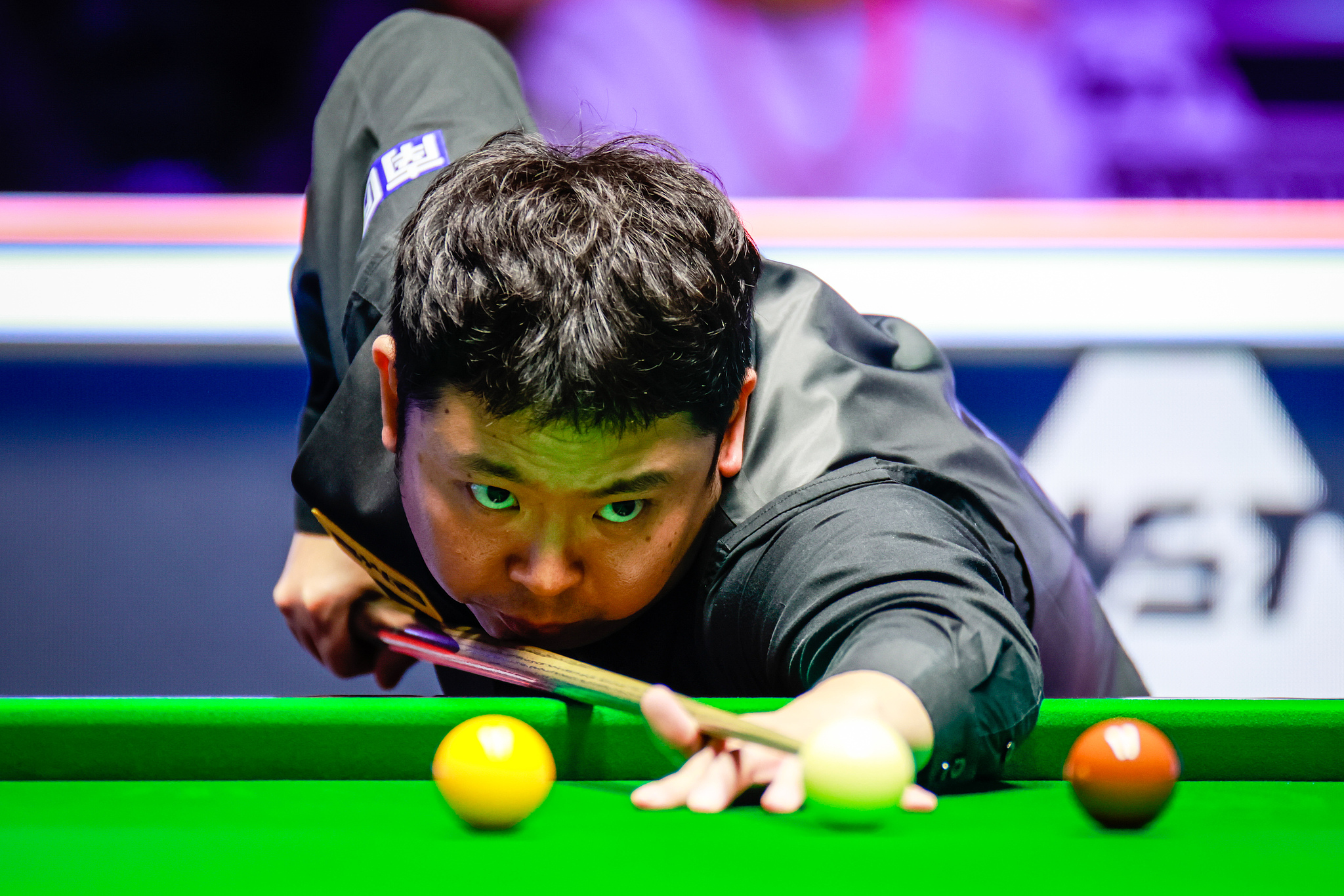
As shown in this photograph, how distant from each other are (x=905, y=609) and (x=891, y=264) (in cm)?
336

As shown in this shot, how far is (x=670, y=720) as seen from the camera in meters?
1.12

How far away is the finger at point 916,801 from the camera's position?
1148 millimetres

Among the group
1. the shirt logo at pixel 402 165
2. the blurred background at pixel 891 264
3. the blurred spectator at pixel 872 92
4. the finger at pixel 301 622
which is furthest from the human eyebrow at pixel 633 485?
the blurred spectator at pixel 872 92

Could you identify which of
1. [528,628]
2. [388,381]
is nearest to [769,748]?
[528,628]

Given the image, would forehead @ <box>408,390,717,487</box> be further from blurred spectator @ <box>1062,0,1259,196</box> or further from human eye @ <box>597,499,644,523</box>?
blurred spectator @ <box>1062,0,1259,196</box>

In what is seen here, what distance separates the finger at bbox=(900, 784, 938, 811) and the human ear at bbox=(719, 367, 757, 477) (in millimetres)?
644

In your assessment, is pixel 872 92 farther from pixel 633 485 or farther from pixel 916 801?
pixel 916 801

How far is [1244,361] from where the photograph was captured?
4.66 m

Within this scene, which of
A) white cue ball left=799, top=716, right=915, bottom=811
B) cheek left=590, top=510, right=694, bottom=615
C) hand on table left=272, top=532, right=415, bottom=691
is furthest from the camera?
hand on table left=272, top=532, right=415, bottom=691

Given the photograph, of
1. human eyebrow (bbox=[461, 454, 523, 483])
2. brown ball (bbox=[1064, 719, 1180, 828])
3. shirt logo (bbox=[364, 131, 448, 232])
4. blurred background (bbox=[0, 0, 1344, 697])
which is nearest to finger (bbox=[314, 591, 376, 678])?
shirt logo (bbox=[364, 131, 448, 232])

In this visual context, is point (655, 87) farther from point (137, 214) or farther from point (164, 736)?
point (164, 736)

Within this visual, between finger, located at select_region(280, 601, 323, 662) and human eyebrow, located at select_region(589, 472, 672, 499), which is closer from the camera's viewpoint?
human eyebrow, located at select_region(589, 472, 672, 499)

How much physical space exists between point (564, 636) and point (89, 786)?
668 mm

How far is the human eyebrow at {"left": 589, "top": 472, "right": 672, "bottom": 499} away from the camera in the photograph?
1489mm
